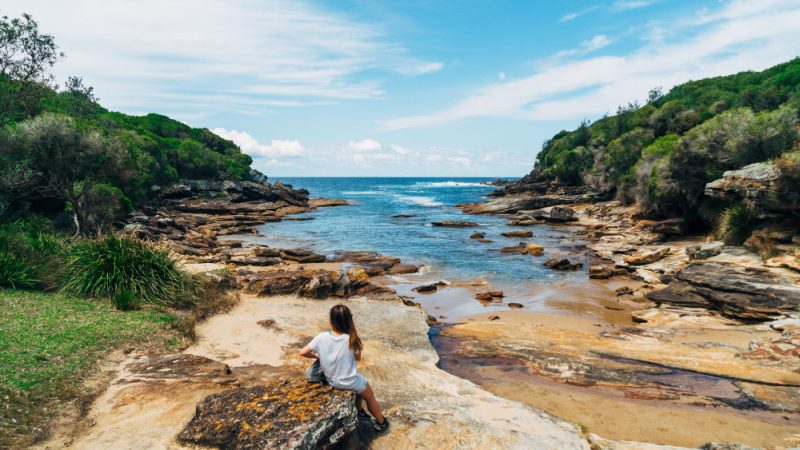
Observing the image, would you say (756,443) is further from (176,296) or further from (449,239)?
(449,239)

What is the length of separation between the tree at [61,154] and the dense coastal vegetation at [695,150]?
103 ft

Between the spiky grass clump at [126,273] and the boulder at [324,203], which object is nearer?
the spiky grass clump at [126,273]

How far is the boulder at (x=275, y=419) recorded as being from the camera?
5160 mm

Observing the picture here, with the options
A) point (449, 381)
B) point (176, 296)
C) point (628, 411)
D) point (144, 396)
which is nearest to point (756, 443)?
point (628, 411)

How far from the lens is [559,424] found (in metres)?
6.99

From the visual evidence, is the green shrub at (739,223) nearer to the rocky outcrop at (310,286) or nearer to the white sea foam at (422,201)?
the rocky outcrop at (310,286)

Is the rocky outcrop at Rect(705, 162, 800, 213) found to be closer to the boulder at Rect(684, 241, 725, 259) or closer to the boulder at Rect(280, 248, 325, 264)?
the boulder at Rect(684, 241, 725, 259)

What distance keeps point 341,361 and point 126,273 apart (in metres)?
9.21

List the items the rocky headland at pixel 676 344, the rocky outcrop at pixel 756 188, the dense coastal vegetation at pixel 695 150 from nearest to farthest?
the rocky headland at pixel 676 344
the rocky outcrop at pixel 756 188
the dense coastal vegetation at pixel 695 150

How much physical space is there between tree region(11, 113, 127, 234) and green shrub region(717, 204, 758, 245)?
1233 inches

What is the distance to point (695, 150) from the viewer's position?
28547mm

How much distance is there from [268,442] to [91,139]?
20.9 meters

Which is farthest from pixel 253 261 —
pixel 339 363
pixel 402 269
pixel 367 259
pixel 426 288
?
pixel 339 363

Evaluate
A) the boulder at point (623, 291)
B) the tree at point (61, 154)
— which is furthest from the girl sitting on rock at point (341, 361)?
the tree at point (61, 154)
